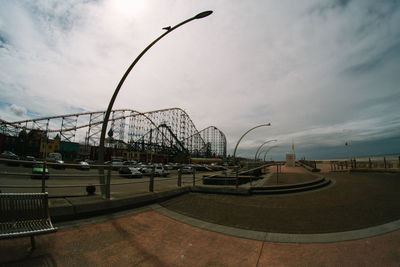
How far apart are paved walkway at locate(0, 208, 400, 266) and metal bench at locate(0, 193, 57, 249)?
304 millimetres

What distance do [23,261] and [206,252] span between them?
2749 millimetres

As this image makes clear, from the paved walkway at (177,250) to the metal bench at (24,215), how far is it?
1.00ft

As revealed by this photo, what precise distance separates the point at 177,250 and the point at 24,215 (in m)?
2.77

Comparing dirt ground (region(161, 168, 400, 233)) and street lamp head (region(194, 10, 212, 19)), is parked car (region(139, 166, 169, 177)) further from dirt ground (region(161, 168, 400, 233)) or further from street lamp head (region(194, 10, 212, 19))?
street lamp head (region(194, 10, 212, 19))

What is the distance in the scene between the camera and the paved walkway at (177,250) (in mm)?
2693

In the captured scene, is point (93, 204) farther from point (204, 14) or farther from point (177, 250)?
point (204, 14)

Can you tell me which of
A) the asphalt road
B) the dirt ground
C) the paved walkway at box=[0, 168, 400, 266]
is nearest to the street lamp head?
the asphalt road

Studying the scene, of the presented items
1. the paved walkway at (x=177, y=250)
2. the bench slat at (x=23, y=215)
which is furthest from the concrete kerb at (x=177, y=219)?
the bench slat at (x=23, y=215)

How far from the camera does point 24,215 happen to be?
3.04 meters

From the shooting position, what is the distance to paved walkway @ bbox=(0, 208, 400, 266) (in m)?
2.69

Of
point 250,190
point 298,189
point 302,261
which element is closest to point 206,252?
point 302,261

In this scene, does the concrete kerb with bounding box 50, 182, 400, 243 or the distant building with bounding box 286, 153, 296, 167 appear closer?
the concrete kerb with bounding box 50, 182, 400, 243

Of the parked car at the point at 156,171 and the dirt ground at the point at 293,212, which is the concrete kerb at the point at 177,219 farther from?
the parked car at the point at 156,171

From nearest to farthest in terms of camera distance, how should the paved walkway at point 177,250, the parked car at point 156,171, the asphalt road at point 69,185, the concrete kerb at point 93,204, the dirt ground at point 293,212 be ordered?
1. the paved walkway at point 177,250
2. the asphalt road at point 69,185
3. the concrete kerb at point 93,204
4. the dirt ground at point 293,212
5. the parked car at point 156,171
